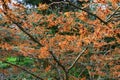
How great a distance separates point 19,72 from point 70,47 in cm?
209

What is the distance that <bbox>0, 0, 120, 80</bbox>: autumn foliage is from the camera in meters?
3.16

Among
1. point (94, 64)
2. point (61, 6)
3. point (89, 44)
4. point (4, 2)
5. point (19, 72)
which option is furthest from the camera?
point (61, 6)

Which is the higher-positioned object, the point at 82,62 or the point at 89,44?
the point at 89,44

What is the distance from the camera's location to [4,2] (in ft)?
8.96

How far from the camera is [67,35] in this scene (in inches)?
185

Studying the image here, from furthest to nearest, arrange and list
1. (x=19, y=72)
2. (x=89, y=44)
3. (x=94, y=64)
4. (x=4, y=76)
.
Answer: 1. (x=4, y=76)
2. (x=19, y=72)
3. (x=94, y=64)
4. (x=89, y=44)

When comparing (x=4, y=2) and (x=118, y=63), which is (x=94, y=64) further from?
(x=4, y=2)

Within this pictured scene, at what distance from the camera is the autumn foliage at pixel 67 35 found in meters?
3.16

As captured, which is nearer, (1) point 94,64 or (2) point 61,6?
(1) point 94,64

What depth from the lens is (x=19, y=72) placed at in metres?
6.09

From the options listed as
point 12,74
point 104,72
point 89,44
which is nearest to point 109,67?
point 104,72

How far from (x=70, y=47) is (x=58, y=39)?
16.9 inches

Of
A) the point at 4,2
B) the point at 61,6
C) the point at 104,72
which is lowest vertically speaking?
the point at 104,72

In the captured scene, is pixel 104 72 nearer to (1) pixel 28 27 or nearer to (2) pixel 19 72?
(2) pixel 19 72
